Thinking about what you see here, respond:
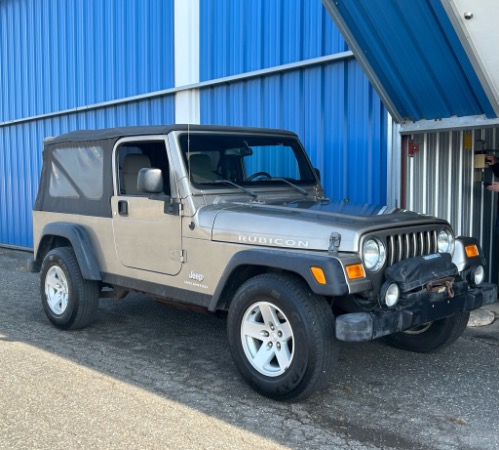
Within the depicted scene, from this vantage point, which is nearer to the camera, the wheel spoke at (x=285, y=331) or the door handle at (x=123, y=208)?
the wheel spoke at (x=285, y=331)

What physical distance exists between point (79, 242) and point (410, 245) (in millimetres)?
3100

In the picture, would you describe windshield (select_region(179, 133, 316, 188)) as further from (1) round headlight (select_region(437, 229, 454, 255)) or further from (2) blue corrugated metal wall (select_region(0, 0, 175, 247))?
(2) blue corrugated metal wall (select_region(0, 0, 175, 247))

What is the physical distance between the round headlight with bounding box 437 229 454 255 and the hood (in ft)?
0.31

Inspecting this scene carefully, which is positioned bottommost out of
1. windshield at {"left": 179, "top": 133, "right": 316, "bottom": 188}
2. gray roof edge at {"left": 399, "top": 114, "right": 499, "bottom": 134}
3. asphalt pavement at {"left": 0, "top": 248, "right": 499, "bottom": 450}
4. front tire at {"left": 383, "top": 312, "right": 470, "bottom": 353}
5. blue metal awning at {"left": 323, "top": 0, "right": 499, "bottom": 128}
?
asphalt pavement at {"left": 0, "top": 248, "right": 499, "bottom": 450}

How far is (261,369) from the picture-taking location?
4234 millimetres

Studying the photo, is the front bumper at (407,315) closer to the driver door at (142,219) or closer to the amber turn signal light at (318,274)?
the amber turn signal light at (318,274)

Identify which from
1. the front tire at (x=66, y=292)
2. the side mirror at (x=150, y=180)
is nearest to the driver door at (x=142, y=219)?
the side mirror at (x=150, y=180)

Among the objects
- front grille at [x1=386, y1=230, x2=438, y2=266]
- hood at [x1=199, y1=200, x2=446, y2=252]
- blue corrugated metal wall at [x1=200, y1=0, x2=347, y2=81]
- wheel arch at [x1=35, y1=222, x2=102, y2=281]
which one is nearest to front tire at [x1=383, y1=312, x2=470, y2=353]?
front grille at [x1=386, y1=230, x2=438, y2=266]

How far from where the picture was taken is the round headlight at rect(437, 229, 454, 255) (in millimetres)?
4641

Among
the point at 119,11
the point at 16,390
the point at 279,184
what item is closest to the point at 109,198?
the point at 279,184

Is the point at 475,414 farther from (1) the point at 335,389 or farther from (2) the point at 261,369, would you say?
(2) the point at 261,369

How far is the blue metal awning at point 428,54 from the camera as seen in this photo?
524 centimetres

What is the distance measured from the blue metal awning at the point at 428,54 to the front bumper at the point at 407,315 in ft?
6.86

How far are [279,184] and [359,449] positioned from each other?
260 cm
